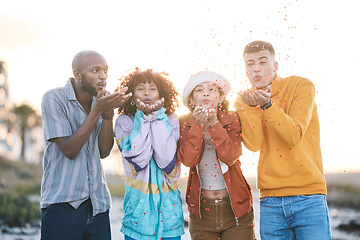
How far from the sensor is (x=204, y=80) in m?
3.61

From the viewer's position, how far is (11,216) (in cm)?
1094

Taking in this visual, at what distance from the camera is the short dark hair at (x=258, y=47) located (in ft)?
11.2

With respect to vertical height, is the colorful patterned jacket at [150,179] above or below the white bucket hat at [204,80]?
below

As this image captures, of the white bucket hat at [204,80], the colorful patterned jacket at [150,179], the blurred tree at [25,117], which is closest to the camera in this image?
the colorful patterned jacket at [150,179]

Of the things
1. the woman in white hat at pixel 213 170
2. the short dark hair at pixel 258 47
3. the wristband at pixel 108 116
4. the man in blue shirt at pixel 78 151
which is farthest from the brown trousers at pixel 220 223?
the short dark hair at pixel 258 47

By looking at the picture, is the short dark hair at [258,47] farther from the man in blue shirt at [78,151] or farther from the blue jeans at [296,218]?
the blue jeans at [296,218]

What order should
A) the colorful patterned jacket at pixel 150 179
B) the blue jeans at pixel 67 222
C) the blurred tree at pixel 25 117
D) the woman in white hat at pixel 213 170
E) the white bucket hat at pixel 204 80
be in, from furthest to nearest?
the blurred tree at pixel 25 117 → the white bucket hat at pixel 204 80 → the woman in white hat at pixel 213 170 → the colorful patterned jacket at pixel 150 179 → the blue jeans at pixel 67 222

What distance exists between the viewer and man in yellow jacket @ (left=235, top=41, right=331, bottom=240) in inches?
124

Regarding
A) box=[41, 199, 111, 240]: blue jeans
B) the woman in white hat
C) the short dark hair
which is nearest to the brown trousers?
the woman in white hat

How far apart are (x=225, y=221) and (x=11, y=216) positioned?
934 centimetres

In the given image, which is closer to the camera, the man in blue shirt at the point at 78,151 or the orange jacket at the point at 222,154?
the man in blue shirt at the point at 78,151

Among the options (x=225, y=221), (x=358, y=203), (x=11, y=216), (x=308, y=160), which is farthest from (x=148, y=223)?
(x=358, y=203)

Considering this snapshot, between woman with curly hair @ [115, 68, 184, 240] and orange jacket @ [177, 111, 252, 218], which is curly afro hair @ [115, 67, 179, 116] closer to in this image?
woman with curly hair @ [115, 68, 184, 240]

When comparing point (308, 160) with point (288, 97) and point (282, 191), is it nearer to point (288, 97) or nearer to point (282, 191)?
point (282, 191)
